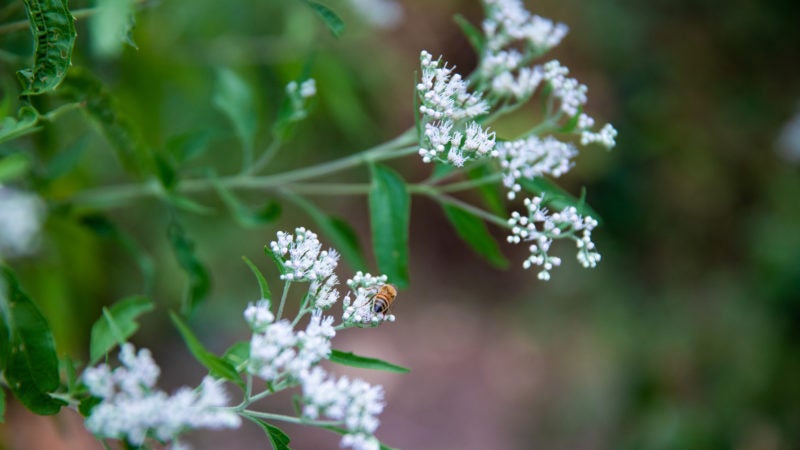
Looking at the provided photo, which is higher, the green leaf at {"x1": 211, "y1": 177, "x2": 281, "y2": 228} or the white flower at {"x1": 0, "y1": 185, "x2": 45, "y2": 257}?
the green leaf at {"x1": 211, "y1": 177, "x2": 281, "y2": 228}

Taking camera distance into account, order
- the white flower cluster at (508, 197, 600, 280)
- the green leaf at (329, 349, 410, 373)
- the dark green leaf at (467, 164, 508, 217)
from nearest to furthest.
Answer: the green leaf at (329, 349, 410, 373) < the white flower cluster at (508, 197, 600, 280) < the dark green leaf at (467, 164, 508, 217)

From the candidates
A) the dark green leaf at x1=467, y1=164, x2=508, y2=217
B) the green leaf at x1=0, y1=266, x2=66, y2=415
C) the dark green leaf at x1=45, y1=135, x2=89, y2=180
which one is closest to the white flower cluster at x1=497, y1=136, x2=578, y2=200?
the dark green leaf at x1=467, y1=164, x2=508, y2=217

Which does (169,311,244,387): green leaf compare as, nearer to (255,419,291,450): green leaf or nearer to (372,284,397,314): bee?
(255,419,291,450): green leaf

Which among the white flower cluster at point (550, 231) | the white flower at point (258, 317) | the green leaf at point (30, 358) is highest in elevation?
the white flower cluster at point (550, 231)

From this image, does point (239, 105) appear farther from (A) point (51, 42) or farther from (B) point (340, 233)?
(A) point (51, 42)

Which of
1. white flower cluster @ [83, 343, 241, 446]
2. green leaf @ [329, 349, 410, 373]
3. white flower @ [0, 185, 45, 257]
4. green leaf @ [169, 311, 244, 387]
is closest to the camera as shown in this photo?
white flower cluster @ [83, 343, 241, 446]

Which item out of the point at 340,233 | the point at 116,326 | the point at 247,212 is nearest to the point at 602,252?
the point at 340,233

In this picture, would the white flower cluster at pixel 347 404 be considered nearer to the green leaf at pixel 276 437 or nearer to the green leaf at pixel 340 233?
the green leaf at pixel 276 437

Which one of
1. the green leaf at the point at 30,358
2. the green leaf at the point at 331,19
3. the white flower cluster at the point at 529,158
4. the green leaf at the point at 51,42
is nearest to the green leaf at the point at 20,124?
the green leaf at the point at 51,42
